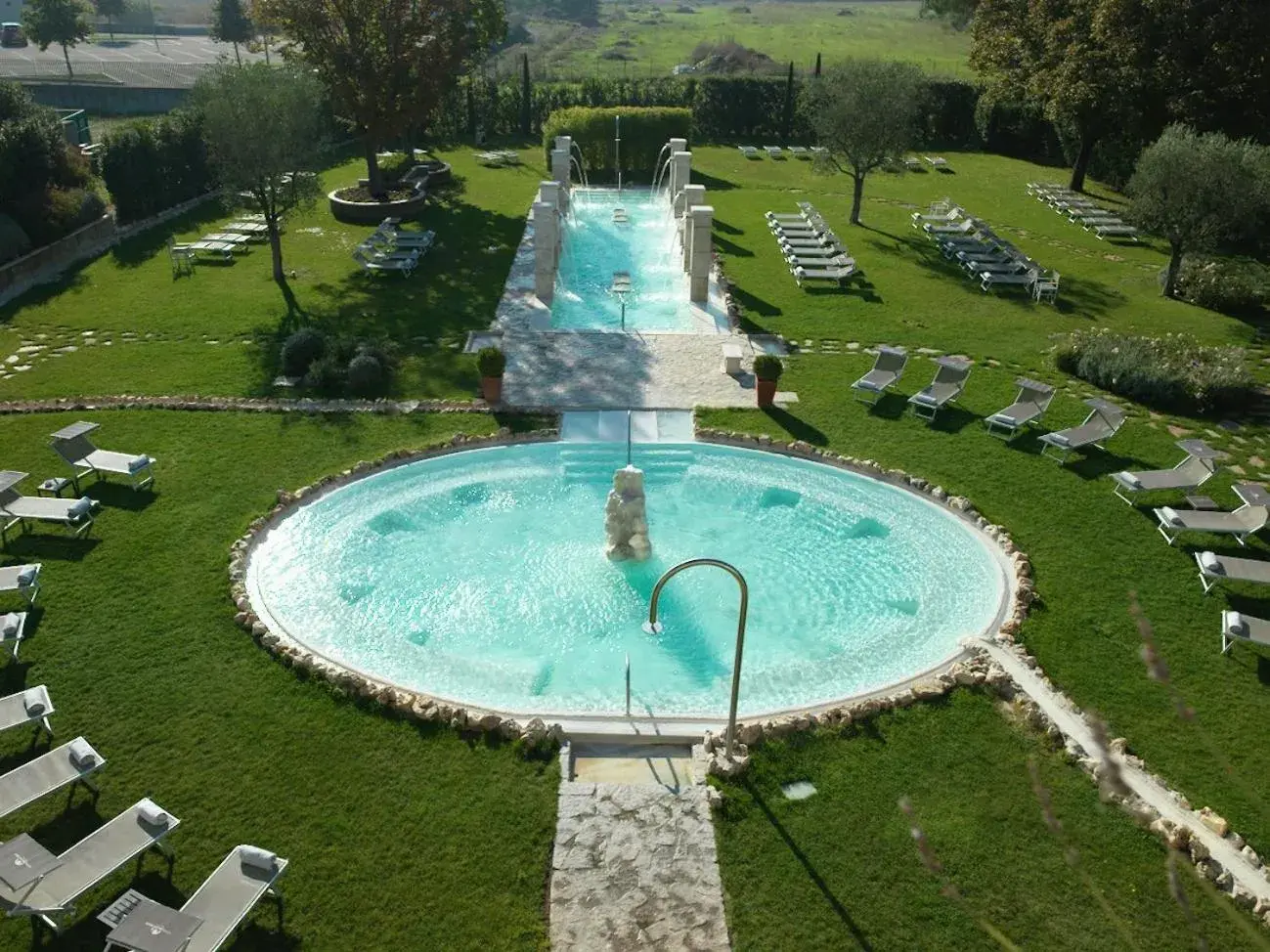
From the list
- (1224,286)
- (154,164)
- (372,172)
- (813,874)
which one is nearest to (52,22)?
(154,164)

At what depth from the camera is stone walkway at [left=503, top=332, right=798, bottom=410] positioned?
17.1m

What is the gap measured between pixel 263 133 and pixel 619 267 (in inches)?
353

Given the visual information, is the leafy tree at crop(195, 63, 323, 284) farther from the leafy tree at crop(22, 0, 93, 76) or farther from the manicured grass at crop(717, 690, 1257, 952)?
the leafy tree at crop(22, 0, 93, 76)

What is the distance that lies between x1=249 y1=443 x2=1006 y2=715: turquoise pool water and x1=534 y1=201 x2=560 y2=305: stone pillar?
25.4ft

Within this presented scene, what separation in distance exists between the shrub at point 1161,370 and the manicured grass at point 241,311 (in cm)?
1170

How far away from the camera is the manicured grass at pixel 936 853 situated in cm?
763

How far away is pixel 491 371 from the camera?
16547 mm

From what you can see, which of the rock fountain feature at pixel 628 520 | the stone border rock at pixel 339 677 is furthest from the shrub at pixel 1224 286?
the stone border rock at pixel 339 677

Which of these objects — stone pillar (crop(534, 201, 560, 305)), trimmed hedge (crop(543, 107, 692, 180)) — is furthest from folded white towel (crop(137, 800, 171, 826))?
trimmed hedge (crop(543, 107, 692, 180))

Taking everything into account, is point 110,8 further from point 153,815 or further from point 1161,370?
point 153,815

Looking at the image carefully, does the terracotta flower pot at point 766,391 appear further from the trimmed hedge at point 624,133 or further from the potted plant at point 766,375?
the trimmed hedge at point 624,133

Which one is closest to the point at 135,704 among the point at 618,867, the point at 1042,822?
the point at 618,867

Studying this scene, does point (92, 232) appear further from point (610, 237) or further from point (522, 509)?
point (522, 509)

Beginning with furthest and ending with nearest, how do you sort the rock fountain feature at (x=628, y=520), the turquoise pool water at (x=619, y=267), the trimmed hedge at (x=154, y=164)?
1. the trimmed hedge at (x=154, y=164)
2. the turquoise pool water at (x=619, y=267)
3. the rock fountain feature at (x=628, y=520)
